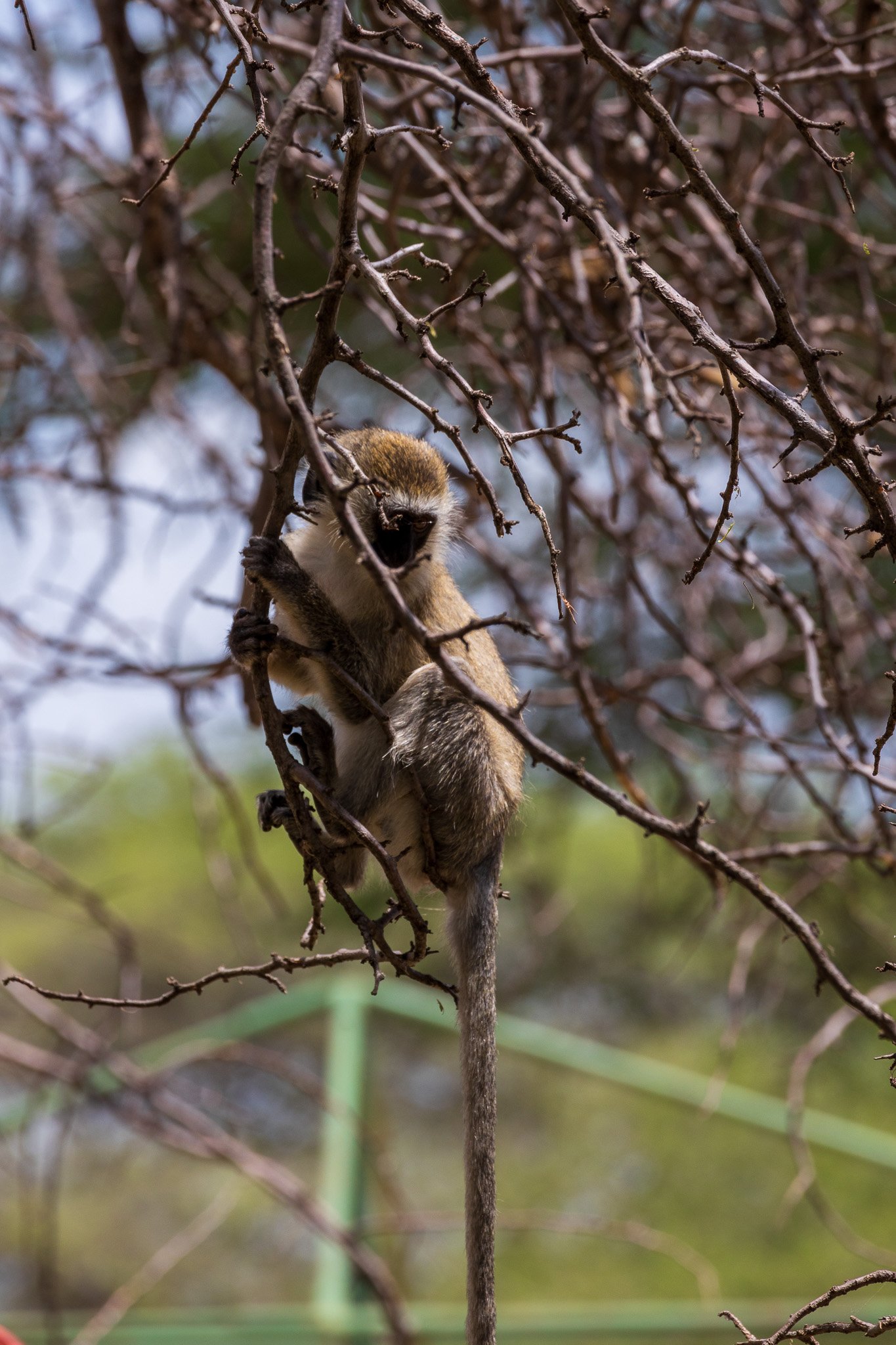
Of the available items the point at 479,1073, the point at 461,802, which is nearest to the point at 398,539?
the point at 461,802

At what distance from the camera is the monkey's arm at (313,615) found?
246 cm

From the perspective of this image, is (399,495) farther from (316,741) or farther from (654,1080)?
(654,1080)

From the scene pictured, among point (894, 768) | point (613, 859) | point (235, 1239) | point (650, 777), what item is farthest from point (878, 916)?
point (894, 768)

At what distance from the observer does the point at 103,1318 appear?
371 cm

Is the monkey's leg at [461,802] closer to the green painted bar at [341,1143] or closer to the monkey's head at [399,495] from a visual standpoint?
the monkey's head at [399,495]

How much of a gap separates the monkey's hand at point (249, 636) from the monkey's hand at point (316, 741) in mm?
409

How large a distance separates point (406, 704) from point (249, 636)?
771mm

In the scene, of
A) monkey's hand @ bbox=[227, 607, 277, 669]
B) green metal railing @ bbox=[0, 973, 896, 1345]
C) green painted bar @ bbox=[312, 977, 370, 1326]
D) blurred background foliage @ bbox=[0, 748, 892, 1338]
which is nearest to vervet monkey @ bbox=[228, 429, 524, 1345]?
monkey's hand @ bbox=[227, 607, 277, 669]

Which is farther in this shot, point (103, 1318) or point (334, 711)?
point (103, 1318)

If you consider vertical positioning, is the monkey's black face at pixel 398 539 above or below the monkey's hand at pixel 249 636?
above

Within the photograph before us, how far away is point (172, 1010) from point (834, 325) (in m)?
7.34

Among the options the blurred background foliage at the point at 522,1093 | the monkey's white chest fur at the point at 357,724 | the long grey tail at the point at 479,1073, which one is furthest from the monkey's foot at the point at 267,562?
the blurred background foliage at the point at 522,1093

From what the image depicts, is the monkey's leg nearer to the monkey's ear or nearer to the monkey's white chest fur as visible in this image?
the monkey's white chest fur

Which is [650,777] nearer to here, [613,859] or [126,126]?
[613,859]
